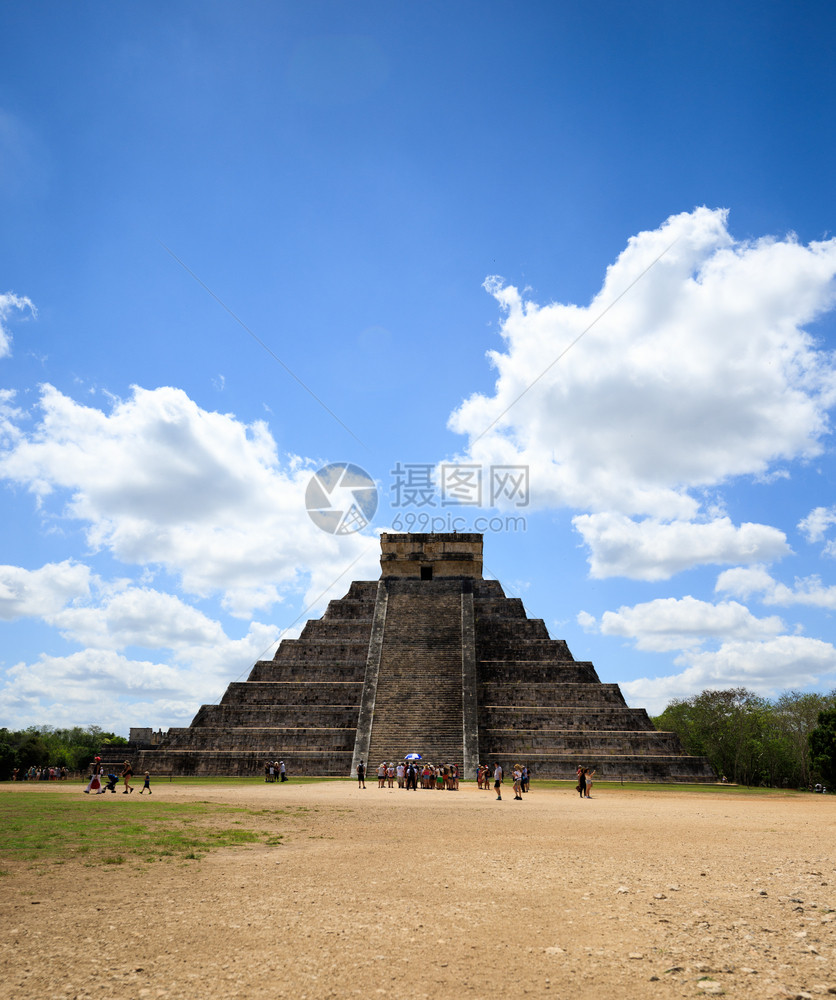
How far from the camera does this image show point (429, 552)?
37250mm

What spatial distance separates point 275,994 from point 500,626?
29.8 metres

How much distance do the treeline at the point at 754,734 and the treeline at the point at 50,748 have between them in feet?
110

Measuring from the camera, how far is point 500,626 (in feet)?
109

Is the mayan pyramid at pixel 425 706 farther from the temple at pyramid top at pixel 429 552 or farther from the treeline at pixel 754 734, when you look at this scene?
the treeline at pixel 754 734

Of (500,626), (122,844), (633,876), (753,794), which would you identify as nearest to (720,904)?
(633,876)

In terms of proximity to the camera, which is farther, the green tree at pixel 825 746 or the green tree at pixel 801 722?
the green tree at pixel 801 722

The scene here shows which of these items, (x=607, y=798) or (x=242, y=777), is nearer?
(x=607, y=798)

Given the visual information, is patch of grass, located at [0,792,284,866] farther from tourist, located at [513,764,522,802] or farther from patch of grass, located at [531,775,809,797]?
patch of grass, located at [531,775,809,797]

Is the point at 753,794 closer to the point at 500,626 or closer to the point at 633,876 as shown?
the point at 500,626

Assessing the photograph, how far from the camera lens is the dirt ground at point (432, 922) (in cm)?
410

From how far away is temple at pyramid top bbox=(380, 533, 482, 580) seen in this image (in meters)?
37.2

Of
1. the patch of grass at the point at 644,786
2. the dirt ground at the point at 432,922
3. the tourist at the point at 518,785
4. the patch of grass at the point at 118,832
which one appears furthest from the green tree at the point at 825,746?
the patch of grass at the point at 118,832

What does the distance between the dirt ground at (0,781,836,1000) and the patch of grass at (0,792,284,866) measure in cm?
49

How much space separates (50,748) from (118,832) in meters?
53.1
